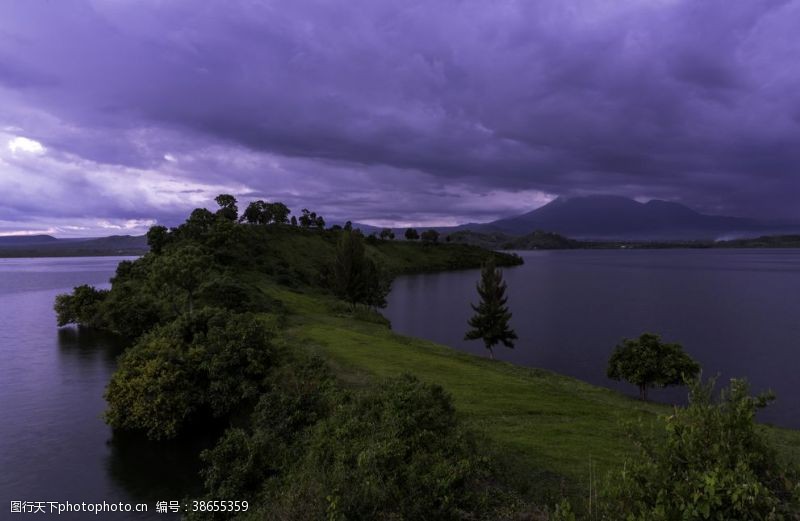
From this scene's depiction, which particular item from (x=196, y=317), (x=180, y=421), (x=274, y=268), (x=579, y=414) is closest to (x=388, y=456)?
(x=579, y=414)

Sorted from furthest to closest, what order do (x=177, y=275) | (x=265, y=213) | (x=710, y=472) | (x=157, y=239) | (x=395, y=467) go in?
(x=265, y=213), (x=157, y=239), (x=177, y=275), (x=395, y=467), (x=710, y=472)

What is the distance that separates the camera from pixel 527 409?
27.3 metres

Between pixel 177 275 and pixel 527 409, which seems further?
pixel 177 275

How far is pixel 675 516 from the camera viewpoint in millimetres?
8148

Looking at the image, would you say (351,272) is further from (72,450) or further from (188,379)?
(72,450)

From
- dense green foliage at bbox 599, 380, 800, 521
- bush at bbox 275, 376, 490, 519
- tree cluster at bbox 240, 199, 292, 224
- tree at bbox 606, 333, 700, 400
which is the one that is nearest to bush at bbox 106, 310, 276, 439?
bush at bbox 275, 376, 490, 519

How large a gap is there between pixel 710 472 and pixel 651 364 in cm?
3830

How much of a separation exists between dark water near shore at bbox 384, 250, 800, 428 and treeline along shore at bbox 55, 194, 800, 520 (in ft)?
55.5

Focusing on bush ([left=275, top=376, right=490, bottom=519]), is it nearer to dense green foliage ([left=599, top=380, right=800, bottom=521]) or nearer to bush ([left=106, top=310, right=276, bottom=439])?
dense green foliage ([left=599, top=380, right=800, bottom=521])

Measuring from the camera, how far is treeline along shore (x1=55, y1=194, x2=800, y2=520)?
8.55 metres

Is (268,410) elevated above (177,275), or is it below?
below

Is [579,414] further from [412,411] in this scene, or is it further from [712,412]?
[712,412]

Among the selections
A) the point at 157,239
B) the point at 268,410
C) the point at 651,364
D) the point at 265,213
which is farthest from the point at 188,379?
the point at 265,213

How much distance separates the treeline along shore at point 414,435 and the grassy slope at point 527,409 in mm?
130
